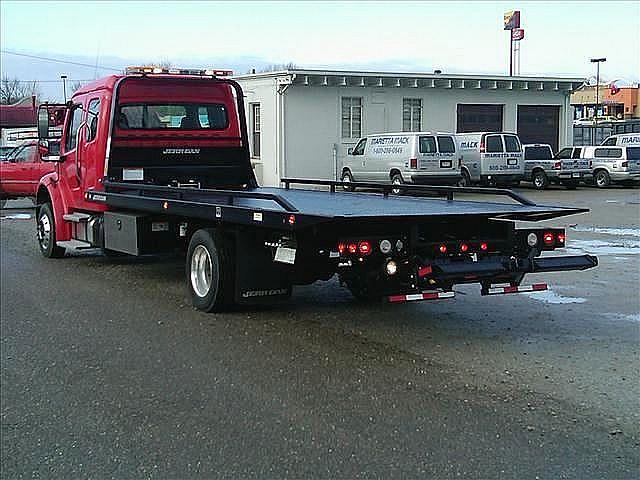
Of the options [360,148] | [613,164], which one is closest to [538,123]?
[613,164]

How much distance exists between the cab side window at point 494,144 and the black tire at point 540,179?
2948 millimetres

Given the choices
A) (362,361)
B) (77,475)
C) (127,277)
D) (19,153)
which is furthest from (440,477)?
(19,153)

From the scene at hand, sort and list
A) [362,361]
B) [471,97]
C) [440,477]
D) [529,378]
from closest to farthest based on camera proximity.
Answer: [440,477] < [529,378] < [362,361] < [471,97]

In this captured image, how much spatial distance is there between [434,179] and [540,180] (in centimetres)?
621

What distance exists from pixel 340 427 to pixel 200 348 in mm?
2327

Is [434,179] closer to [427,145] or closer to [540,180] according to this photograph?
[427,145]

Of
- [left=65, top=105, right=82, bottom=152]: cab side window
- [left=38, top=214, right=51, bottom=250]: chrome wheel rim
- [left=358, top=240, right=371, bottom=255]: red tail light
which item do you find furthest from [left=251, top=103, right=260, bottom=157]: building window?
[left=358, top=240, right=371, bottom=255]: red tail light

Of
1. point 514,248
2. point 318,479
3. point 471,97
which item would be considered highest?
point 471,97

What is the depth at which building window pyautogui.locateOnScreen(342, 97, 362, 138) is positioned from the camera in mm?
33906

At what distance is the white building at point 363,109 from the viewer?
3247 cm

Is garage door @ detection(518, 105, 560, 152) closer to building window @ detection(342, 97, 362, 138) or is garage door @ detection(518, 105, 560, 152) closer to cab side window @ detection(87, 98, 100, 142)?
building window @ detection(342, 97, 362, 138)

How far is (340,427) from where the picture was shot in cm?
527

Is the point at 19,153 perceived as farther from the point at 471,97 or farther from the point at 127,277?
the point at 471,97

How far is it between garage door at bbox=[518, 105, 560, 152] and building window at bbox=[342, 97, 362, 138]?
8043 mm
